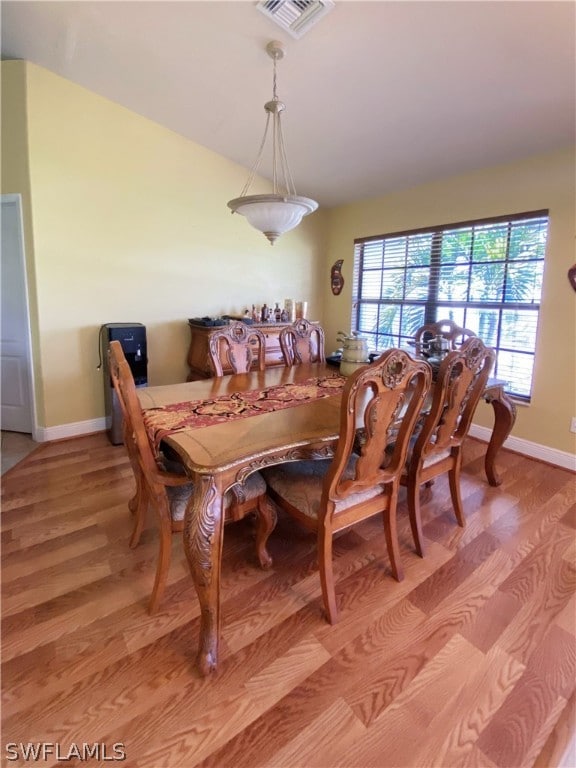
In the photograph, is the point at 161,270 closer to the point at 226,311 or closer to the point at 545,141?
the point at 226,311

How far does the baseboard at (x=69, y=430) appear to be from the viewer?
130 inches

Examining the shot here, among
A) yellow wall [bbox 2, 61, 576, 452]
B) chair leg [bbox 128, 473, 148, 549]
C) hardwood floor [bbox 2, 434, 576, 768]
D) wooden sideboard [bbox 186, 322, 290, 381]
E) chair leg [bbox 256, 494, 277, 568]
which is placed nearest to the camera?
hardwood floor [bbox 2, 434, 576, 768]

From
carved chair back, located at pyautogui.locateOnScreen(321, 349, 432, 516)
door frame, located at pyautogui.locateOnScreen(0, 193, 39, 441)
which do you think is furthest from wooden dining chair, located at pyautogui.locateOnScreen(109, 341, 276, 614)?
door frame, located at pyautogui.locateOnScreen(0, 193, 39, 441)

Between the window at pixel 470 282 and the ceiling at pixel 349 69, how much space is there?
60 cm

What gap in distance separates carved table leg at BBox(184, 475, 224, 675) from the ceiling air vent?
8.12 feet

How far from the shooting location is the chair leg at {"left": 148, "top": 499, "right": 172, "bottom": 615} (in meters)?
1.54

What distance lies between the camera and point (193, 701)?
4.22ft

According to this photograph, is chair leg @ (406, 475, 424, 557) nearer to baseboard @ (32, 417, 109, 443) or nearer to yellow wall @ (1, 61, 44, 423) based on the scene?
baseboard @ (32, 417, 109, 443)

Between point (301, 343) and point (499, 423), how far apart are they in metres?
1.57

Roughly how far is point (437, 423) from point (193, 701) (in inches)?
59.8

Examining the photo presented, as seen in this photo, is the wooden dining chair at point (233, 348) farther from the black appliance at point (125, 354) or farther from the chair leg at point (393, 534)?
the chair leg at point (393, 534)

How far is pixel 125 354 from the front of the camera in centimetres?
336

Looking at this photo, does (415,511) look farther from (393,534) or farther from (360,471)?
(360,471)

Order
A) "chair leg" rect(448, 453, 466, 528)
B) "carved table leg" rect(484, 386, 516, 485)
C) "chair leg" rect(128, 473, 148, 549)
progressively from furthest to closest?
"carved table leg" rect(484, 386, 516, 485), "chair leg" rect(448, 453, 466, 528), "chair leg" rect(128, 473, 148, 549)
